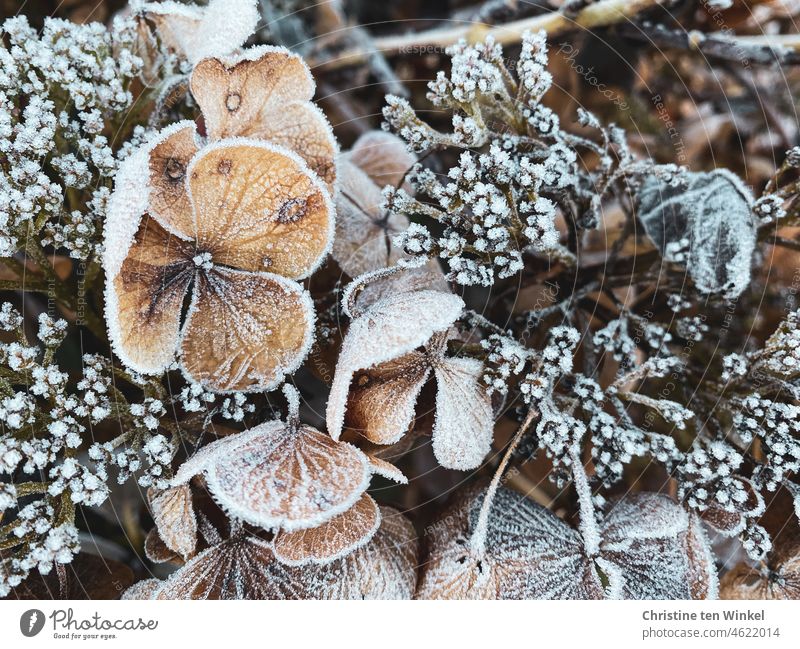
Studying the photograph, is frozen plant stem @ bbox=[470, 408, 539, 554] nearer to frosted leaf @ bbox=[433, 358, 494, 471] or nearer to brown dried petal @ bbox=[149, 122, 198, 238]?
frosted leaf @ bbox=[433, 358, 494, 471]

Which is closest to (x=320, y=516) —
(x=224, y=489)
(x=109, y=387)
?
(x=224, y=489)

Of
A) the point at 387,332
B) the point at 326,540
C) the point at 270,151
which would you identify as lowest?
the point at 326,540

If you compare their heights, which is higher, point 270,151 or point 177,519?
point 270,151

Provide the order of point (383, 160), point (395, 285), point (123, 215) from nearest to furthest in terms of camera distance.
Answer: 1. point (123, 215)
2. point (395, 285)
3. point (383, 160)

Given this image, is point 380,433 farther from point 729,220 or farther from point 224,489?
point 729,220

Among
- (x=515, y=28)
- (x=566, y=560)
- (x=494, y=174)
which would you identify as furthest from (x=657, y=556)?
(x=515, y=28)

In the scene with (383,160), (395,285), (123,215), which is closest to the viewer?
(123,215)

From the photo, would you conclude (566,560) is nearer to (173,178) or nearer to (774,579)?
(774,579)
